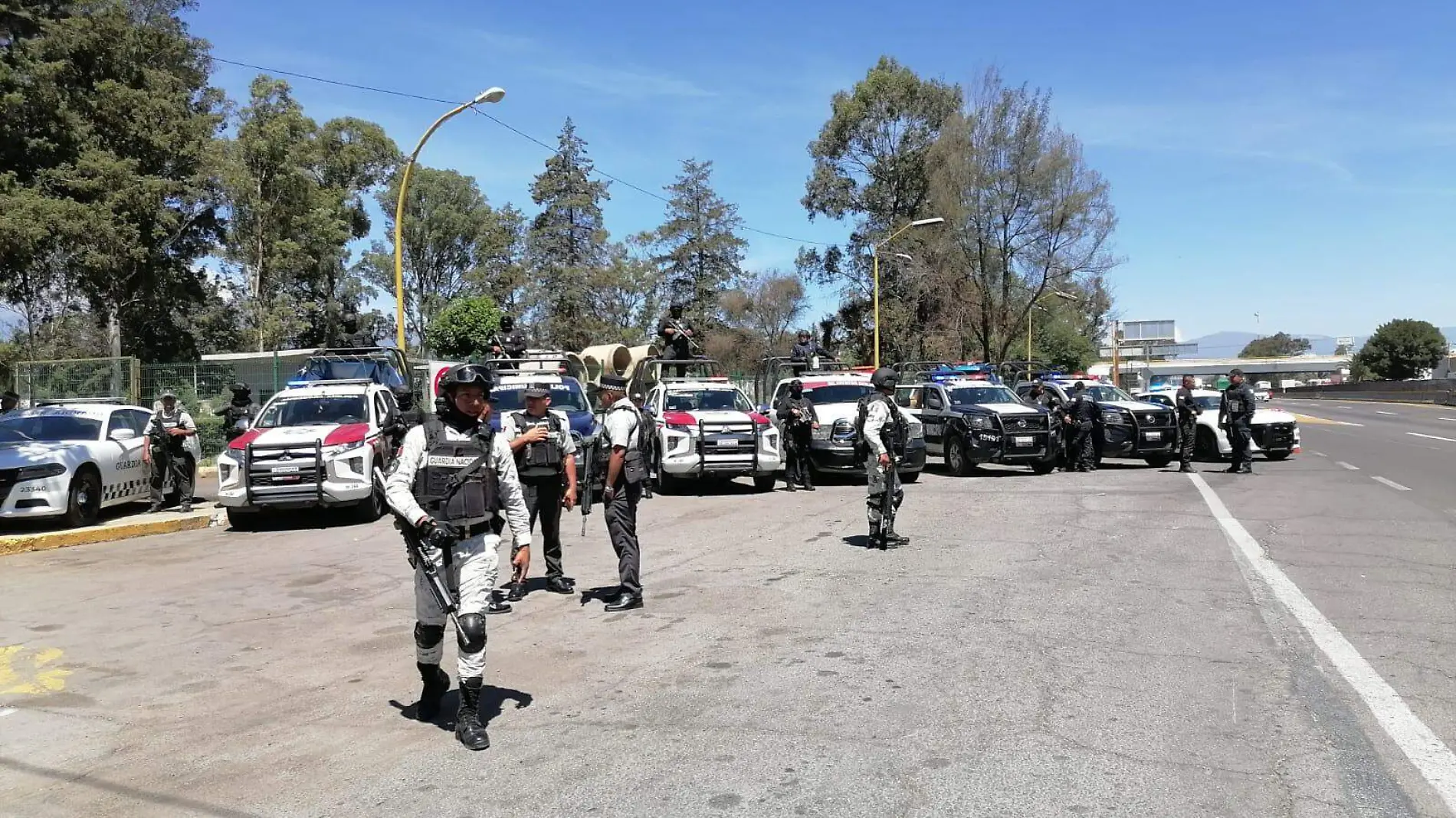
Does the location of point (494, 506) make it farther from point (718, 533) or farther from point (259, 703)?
point (718, 533)

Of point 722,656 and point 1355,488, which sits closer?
point 722,656

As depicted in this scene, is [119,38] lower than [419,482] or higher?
higher

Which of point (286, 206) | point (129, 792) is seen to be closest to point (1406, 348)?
point (286, 206)

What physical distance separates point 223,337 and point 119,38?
63.4 ft

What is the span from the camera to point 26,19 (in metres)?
27.3

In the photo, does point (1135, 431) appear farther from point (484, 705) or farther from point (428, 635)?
point (428, 635)

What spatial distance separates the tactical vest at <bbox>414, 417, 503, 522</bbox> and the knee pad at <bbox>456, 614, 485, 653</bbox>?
0.50 metres

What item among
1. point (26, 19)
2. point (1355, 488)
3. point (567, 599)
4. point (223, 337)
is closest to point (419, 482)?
point (567, 599)

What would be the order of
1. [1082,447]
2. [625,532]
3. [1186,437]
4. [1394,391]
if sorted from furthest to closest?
[1394,391]
[1082,447]
[1186,437]
[625,532]

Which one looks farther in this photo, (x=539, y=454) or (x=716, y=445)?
(x=716, y=445)

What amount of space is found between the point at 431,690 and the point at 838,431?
492 inches

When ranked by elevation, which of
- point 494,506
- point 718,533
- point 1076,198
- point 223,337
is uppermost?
point 1076,198

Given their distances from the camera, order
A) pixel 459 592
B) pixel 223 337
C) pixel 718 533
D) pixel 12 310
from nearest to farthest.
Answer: pixel 459 592 → pixel 718 533 → pixel 12 310 → pixel 223 337

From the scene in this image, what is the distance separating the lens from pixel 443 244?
68125mm
